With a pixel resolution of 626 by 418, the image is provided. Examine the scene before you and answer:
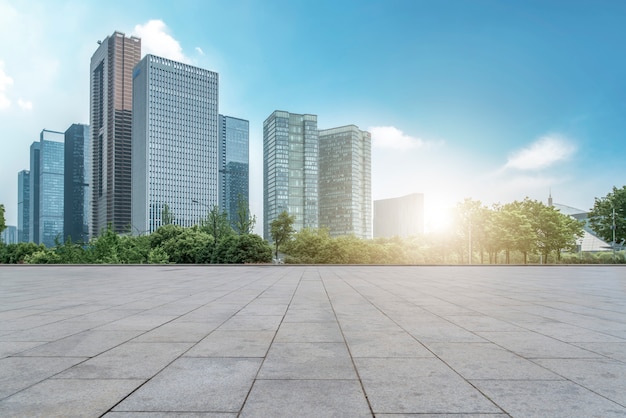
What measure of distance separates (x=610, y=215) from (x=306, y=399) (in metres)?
68.1

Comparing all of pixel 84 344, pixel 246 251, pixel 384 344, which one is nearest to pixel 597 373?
pixel 384 344

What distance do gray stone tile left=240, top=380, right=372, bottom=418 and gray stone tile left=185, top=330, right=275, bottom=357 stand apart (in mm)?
1221

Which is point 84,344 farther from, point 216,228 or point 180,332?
point 216,228

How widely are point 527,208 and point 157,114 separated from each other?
514ft

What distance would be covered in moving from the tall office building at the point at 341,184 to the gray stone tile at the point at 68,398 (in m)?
186

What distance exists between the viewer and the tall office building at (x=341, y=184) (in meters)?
190

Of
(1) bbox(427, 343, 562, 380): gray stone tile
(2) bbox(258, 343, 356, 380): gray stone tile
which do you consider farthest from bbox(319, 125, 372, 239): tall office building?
(2) bbox(258, 343, 356, 380): gray stone tile

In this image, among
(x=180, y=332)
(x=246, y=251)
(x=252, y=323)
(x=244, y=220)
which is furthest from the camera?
(x=244, y=220)

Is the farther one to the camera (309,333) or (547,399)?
(309,333)

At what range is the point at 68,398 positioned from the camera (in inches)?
142

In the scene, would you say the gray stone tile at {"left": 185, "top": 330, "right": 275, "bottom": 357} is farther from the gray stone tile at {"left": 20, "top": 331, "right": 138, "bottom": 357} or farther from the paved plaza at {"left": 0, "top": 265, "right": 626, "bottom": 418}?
the gray stone tile at {"left": 20, "top": 331, "right": 138, "bottom": 357}

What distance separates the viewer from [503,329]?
6629 millimetres

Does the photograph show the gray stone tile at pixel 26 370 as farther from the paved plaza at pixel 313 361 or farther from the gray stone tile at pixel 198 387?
the gray stone tile at pixel 198 387

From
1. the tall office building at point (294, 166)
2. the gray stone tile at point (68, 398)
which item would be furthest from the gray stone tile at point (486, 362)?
the tall office building at point (294, 166)
